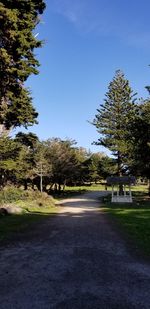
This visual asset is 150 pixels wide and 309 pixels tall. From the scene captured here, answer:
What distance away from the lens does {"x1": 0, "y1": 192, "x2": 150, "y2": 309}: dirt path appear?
18.5 feet

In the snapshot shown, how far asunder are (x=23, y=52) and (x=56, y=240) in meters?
12.0

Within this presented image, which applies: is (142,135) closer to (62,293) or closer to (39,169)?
(39,169)

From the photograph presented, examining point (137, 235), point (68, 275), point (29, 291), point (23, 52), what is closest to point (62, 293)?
point (29, 291)

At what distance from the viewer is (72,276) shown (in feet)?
23.6

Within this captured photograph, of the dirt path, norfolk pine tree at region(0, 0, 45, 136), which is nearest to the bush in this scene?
norfolk pine tree at region(0, 0, 45, 136)

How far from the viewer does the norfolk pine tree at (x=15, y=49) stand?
1912 cm

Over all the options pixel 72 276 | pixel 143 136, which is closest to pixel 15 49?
pixel 72 276

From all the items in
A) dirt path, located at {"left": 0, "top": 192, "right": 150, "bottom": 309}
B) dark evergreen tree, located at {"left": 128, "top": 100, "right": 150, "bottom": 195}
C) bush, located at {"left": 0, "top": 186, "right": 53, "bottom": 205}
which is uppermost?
dark evergreen tree, located at {"left": 128, "top": 100, "right": 150, "bottom": 195}

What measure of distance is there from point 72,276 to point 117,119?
47921 millimetres

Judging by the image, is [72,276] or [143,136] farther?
[143,136]

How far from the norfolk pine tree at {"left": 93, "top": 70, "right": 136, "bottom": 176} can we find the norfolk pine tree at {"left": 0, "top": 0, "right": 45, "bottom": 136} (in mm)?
28573

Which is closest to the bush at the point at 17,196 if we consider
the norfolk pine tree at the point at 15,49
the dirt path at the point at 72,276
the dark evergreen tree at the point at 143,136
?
the norfolk pine tree at the point at 15,49

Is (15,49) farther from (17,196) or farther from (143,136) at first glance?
(143,136)

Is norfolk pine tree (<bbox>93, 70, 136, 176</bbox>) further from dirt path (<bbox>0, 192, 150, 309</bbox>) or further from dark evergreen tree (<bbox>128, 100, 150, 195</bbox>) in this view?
dirt path (<bbox>0, 192, 150, 309</bbox>)
